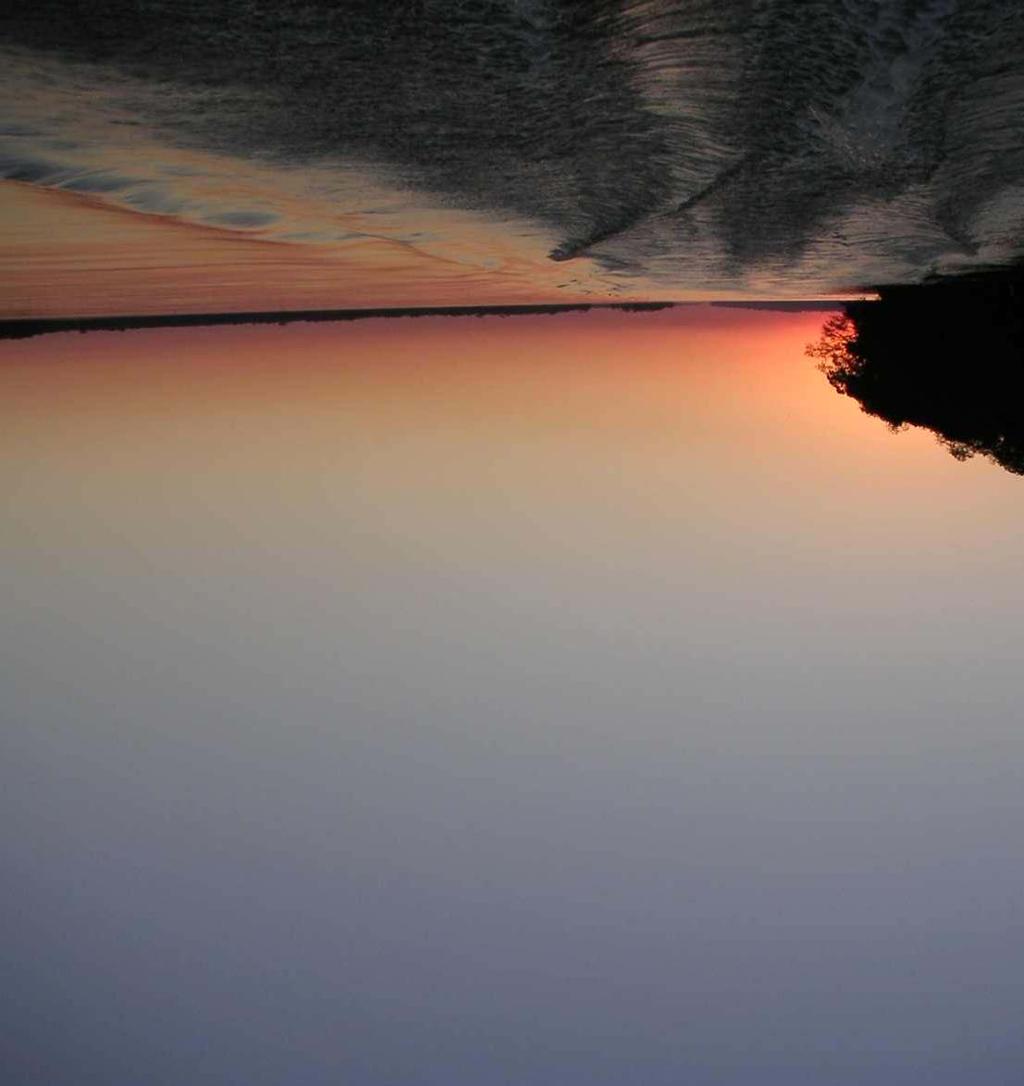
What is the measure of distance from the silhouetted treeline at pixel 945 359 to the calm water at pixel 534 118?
71 centimetres

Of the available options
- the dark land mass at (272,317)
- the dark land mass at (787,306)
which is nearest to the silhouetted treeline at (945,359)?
the dark land mass at (787,306)

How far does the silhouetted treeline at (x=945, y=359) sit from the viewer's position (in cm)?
284

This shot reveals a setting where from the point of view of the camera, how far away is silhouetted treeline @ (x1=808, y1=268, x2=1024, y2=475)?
284 cm

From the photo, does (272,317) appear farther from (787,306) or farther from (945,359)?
(945,359)

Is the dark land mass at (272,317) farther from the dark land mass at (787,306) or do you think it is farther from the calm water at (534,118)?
the calm water at (534,118)

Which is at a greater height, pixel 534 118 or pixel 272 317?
pixel 534 118

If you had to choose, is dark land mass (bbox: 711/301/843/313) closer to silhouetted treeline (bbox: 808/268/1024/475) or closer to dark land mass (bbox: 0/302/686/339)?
silhouetted treeline (bbox: 808/268/1024/475)

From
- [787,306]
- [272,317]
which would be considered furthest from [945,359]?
[272,317]

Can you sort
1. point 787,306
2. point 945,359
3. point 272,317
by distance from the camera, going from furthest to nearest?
point 787,306, point 945,359, point 272,317

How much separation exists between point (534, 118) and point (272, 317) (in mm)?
Answer: 1678

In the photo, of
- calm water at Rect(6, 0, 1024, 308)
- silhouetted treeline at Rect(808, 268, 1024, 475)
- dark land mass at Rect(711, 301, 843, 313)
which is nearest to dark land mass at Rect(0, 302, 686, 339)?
dark land mass at Rect(711, 301, 843, 313)

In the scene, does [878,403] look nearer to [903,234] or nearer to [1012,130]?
[903,234]

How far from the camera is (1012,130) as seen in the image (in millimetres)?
1604

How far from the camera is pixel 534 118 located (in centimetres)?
145
